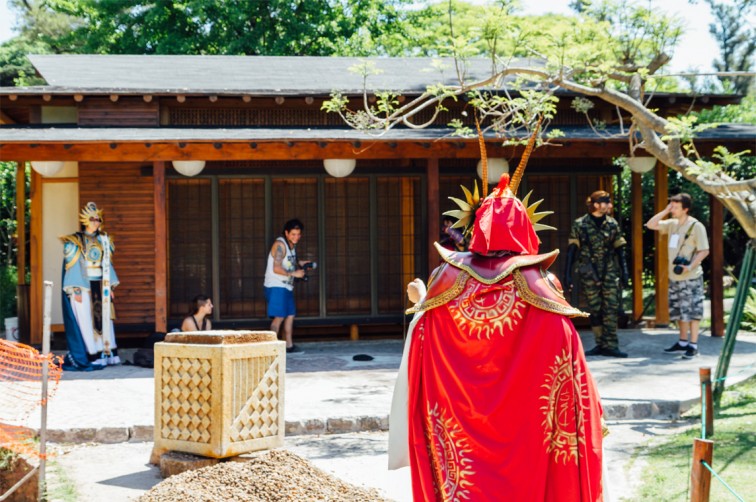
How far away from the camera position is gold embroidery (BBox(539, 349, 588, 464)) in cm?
484

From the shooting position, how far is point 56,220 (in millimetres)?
14797

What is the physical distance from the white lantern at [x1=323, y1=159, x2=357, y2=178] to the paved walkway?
2.51 meters

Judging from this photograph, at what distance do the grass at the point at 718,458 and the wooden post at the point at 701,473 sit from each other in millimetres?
1674

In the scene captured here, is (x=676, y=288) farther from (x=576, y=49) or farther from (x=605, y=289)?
(x=576, y=49)

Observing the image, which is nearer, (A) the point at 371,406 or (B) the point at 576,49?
(A) the point at 371,406

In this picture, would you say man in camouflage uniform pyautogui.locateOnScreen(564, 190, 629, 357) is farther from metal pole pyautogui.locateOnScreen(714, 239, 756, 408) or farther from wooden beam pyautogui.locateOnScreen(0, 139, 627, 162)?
metal pole pyautogui.locateOnScreen(714, 239, 756, 408)

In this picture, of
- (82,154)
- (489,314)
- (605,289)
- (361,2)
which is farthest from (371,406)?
(361,2)

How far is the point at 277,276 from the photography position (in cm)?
1326

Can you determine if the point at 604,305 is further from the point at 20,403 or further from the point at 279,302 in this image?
the point at 20,403

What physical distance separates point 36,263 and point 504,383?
11253 millimetres

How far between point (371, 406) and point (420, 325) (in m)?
4.57

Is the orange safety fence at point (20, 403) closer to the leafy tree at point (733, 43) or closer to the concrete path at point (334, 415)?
the concrete path at point (334, 415)

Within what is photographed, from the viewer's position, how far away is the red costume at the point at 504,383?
4852 mm

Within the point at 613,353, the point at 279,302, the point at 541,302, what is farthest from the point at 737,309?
the point at 279,302
